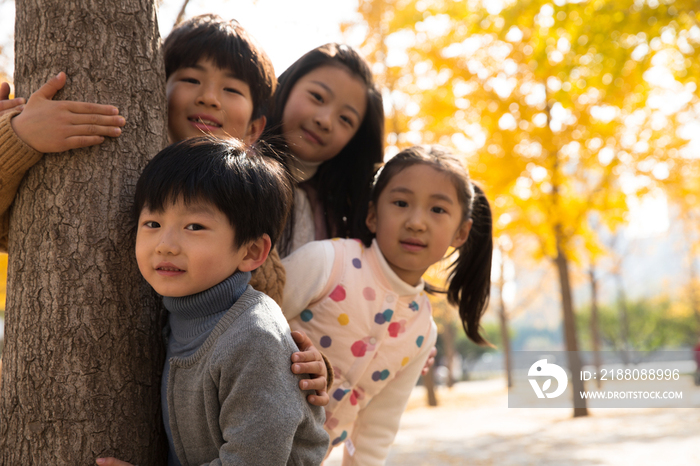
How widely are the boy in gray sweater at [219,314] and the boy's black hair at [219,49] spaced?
0.56 m

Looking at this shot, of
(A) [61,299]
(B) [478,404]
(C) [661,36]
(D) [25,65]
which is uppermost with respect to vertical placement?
(C) [661,36]

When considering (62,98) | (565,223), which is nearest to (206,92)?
(62,98)

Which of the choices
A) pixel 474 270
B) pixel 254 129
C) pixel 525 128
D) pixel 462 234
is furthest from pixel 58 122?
pixel 525 128

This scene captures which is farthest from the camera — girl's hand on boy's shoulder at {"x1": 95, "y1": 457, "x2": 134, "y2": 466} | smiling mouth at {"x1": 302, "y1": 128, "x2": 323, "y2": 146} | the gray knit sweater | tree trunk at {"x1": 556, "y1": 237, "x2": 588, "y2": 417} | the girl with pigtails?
tree trunk at {"x1": 556, "y1": 237, "x2": 588, "y2": 417}

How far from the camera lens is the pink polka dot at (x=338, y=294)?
82.9 inches

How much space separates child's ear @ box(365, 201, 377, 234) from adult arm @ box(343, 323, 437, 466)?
1.85 feet

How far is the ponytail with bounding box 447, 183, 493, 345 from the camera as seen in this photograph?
2716 mm

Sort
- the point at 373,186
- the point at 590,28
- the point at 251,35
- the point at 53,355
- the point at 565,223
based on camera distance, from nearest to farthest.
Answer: the point at 53,355, the point at 251,35, the point at 373,186, the point at 590,28, the point at 565,223

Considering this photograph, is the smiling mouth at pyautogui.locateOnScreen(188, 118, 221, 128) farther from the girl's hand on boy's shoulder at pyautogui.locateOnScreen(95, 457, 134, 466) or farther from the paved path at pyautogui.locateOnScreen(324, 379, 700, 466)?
the paved path at pyautogui.locateOnScreen(324, 379, 700, 466)

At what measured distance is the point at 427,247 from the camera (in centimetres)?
223

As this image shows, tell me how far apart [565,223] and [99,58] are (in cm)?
706

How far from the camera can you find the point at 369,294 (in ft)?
7.15

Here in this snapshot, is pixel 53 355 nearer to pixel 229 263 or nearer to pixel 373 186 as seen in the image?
pixel 229 263

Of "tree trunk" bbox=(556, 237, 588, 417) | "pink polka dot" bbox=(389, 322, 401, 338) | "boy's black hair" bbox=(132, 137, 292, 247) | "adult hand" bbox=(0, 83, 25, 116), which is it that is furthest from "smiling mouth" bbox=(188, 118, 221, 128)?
"tree trunk" bbox=(556, 237, 588, 417)
